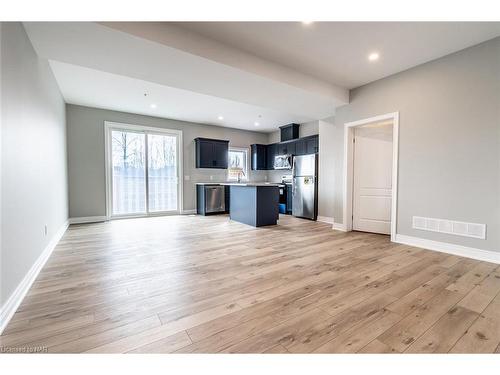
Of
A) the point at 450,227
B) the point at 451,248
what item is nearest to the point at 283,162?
the point at 450,227

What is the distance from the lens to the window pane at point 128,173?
571 cm

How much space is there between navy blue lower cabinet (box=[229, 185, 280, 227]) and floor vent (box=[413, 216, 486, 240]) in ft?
8.39

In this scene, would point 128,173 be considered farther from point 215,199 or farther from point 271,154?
point 271,154

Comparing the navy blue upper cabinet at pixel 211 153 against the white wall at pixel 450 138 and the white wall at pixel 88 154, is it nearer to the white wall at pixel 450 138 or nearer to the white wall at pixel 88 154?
the white wall at pixel 88 154

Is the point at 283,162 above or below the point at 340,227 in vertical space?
above

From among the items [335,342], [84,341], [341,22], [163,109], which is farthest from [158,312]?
[163,109]

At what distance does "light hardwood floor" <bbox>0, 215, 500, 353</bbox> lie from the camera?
1367mm

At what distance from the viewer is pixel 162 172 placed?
20.8 feet

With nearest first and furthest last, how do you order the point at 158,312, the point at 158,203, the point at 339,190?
the point at 158,312, the point at 339,190, the point at 158,203

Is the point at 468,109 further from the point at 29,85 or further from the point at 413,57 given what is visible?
the point at 29,85

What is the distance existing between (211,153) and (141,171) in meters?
2.02

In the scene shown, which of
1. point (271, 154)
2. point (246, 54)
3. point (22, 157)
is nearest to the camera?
point (22, 157)

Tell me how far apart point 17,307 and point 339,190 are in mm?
4707

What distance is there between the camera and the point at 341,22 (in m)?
2.39
